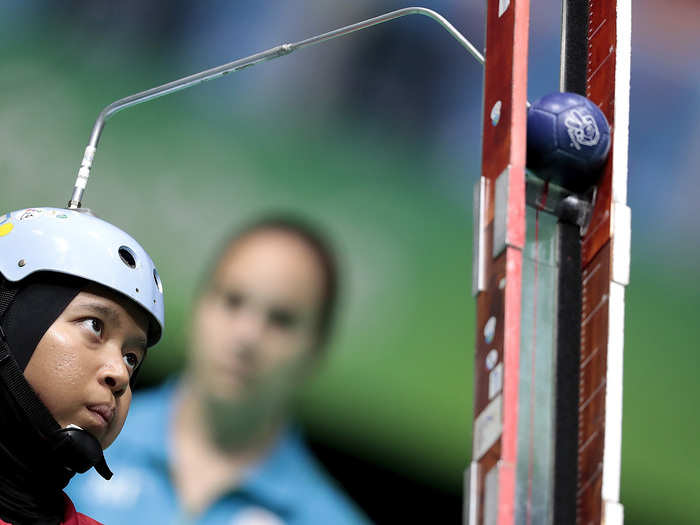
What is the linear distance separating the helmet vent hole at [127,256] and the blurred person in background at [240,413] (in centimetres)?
288

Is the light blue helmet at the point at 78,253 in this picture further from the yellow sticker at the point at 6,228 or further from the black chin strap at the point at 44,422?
the black chin strap at the point at 44,422

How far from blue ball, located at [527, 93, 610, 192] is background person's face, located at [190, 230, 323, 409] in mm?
3779

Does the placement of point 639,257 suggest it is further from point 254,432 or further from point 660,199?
point 254,432

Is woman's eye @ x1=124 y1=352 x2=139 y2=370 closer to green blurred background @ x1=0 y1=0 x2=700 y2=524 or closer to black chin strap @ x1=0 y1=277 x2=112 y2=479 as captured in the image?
black chin strap @ x1=0 y1=277 x2=112 y2=479

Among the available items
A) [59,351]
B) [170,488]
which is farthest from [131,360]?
[170,488]

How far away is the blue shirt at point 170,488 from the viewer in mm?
6637

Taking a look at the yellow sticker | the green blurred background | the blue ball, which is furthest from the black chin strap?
the green blurred background

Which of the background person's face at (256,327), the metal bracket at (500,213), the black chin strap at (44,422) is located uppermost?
the background person's face at (256,327)

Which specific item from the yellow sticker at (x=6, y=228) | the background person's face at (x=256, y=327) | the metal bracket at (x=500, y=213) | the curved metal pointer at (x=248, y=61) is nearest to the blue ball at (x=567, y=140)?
the metal bracket at (x=500, y=213)

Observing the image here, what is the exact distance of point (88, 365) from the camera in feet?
12.3

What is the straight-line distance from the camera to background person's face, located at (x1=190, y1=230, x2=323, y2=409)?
23.4 feet

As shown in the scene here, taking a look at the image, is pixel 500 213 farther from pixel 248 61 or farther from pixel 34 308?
pixel 248 61

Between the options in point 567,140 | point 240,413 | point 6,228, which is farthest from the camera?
point 240,413

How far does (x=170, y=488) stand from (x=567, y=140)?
4.05m
